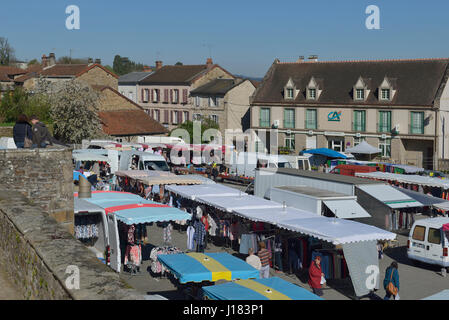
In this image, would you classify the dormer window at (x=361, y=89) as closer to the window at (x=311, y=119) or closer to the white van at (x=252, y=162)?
the window at (x=311, y=119)

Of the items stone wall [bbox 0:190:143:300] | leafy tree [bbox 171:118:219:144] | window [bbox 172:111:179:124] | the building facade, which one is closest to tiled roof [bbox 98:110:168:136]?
leafy tree [bbox 171:118:219:144]

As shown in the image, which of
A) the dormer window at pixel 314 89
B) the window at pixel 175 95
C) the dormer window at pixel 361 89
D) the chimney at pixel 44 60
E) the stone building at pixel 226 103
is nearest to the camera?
the dormer window at pixel 361 89

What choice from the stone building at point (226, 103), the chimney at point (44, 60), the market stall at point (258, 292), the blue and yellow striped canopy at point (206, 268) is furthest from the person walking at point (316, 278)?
the chimney at point (44, 60)

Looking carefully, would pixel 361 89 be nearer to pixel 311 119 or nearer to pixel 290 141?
pixel 311 119

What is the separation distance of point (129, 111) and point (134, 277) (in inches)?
1558

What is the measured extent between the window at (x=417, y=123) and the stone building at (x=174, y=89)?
2655 cm

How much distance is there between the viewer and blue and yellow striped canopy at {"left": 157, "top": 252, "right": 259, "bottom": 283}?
10391mm

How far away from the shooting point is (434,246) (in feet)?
48.7

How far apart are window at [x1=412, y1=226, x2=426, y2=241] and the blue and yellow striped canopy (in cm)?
631

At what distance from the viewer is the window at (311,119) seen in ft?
155

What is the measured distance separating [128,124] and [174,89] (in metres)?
15.3

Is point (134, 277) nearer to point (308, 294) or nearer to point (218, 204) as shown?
point (218, 204)

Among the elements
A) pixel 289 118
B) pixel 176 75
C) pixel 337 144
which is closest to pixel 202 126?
pixel 289 118

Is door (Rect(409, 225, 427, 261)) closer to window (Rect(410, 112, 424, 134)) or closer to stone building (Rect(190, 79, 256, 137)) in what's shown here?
window (Rect(410, 112, 424, 134))
